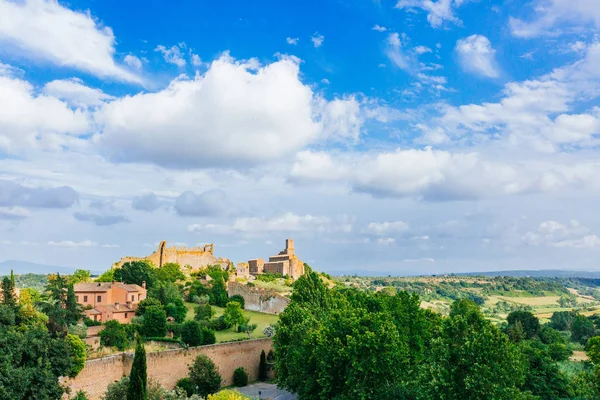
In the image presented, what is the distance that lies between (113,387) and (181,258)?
6227 cm

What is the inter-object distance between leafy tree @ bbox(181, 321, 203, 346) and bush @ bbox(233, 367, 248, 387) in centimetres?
384

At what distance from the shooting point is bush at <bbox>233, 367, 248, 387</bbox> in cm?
4194

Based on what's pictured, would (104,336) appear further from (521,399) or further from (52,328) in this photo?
(521,399)

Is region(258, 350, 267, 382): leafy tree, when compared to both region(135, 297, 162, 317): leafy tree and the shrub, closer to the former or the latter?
the shrub

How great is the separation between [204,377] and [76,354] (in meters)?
9.71

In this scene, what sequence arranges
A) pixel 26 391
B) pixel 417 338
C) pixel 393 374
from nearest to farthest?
1. pixel 26 391
2. pixel 393 374
3. pixel 417 338

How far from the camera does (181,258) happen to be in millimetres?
92500

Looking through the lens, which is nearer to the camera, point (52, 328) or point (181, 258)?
point (52, 328)

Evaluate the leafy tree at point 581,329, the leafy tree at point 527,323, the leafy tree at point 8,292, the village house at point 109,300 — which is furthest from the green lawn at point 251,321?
the leafy tree at point 581,329

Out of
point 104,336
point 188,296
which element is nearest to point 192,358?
point 104,336

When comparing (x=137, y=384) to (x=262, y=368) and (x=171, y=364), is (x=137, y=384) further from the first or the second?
(x=262, y=368)

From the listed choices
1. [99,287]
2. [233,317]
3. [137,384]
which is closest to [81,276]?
[99,287]

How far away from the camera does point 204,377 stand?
37.4 meters

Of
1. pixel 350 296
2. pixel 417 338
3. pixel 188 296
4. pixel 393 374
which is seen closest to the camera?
pixel 393 374
